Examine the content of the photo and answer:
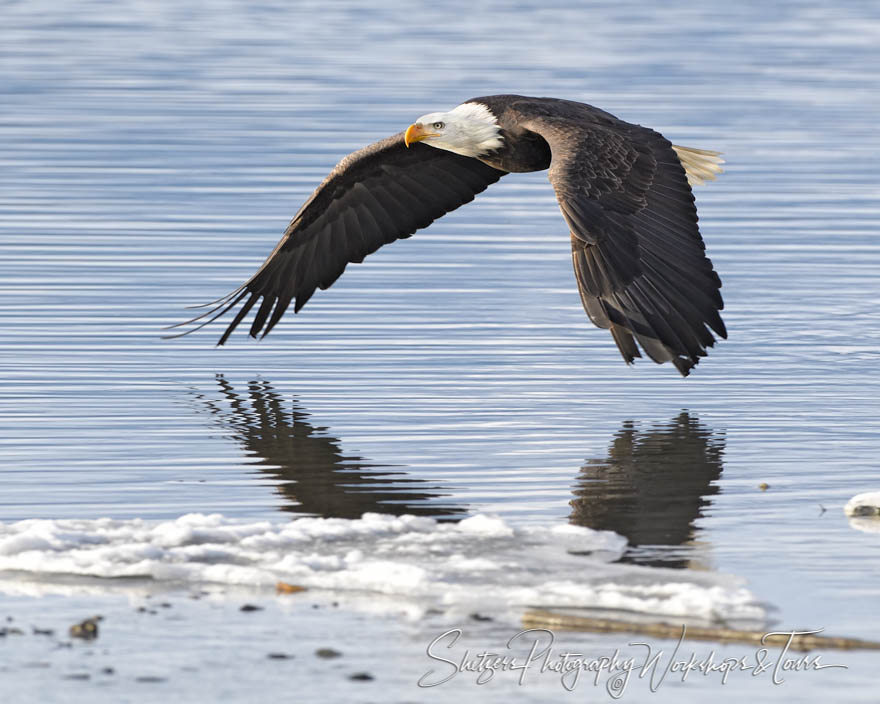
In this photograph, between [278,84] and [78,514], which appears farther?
[278,84]

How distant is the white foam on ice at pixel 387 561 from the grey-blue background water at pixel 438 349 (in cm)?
25

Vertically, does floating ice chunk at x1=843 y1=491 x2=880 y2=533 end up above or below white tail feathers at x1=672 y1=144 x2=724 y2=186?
below

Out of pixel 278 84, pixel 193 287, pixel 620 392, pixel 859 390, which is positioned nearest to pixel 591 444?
pixel 620 392

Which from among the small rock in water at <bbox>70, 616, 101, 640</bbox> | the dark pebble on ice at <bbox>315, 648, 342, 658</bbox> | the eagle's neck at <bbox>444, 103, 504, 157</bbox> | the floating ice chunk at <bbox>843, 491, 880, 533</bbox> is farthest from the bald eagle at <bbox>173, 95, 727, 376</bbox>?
the small rock in water at <bbox>70, 616, 101, 640</bbox>

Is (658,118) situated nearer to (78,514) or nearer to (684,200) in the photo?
(684,200)

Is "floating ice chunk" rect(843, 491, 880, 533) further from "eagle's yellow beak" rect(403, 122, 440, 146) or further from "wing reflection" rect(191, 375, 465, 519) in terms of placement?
"eagle's yellow beak" rect(403, 122, 440, 146)

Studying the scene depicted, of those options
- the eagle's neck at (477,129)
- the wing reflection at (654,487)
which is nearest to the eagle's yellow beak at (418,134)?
the eagle's neck at (477,129)

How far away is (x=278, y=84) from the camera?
24.1 metres

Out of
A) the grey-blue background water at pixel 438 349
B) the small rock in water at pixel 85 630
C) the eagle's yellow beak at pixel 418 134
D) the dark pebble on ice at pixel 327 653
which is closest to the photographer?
the dark pebble on ice at pixel 327 653

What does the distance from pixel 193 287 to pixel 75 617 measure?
6285 millimetres

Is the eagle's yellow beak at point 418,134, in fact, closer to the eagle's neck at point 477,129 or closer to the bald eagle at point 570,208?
the bald eagle at point 570,208

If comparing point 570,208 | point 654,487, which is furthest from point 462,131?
point 654,487

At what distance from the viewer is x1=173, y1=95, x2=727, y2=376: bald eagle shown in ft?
25.8

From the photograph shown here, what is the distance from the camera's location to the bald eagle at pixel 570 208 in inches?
310
